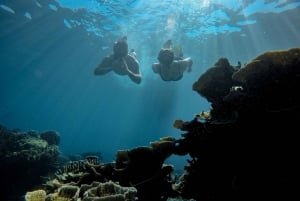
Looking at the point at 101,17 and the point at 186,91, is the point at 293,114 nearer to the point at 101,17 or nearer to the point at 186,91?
the point at 101,17

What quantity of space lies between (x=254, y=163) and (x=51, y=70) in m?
46.7

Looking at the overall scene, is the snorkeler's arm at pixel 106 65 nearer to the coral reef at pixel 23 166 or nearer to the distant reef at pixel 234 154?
the coral reef at pixel 23 166

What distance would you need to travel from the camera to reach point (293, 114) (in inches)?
165

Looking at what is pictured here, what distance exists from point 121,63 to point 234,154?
1118 centimetres

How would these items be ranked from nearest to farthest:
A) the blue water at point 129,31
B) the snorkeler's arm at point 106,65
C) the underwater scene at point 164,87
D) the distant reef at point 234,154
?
the distant reef at point 234,154, the underwater scene at point 164,87, the snorkeler's arm at point 106,65, the blue water at point 129,31

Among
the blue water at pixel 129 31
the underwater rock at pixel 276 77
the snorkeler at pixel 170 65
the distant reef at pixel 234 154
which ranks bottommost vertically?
the distant reef at pixel 234 154

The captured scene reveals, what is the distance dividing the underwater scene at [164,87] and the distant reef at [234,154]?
0.02 m

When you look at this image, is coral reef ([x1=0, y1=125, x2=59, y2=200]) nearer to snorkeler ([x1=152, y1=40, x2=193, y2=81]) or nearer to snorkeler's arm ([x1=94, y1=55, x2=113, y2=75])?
snorkeler's arm ([x1=94, y1=55, x2=113, y2=75])

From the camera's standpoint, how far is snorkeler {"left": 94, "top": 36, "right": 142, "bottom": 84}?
48.2 ft

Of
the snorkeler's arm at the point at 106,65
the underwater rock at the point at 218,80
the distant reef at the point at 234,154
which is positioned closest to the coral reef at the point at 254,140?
the distant reef at the point at 234,154

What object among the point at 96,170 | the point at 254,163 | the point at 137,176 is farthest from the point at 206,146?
the point at 96,170

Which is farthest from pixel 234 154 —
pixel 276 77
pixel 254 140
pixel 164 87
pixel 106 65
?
pixel 164 87

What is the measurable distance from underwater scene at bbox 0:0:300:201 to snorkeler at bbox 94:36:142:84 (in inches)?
2.5

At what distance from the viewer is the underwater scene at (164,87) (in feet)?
14.1
